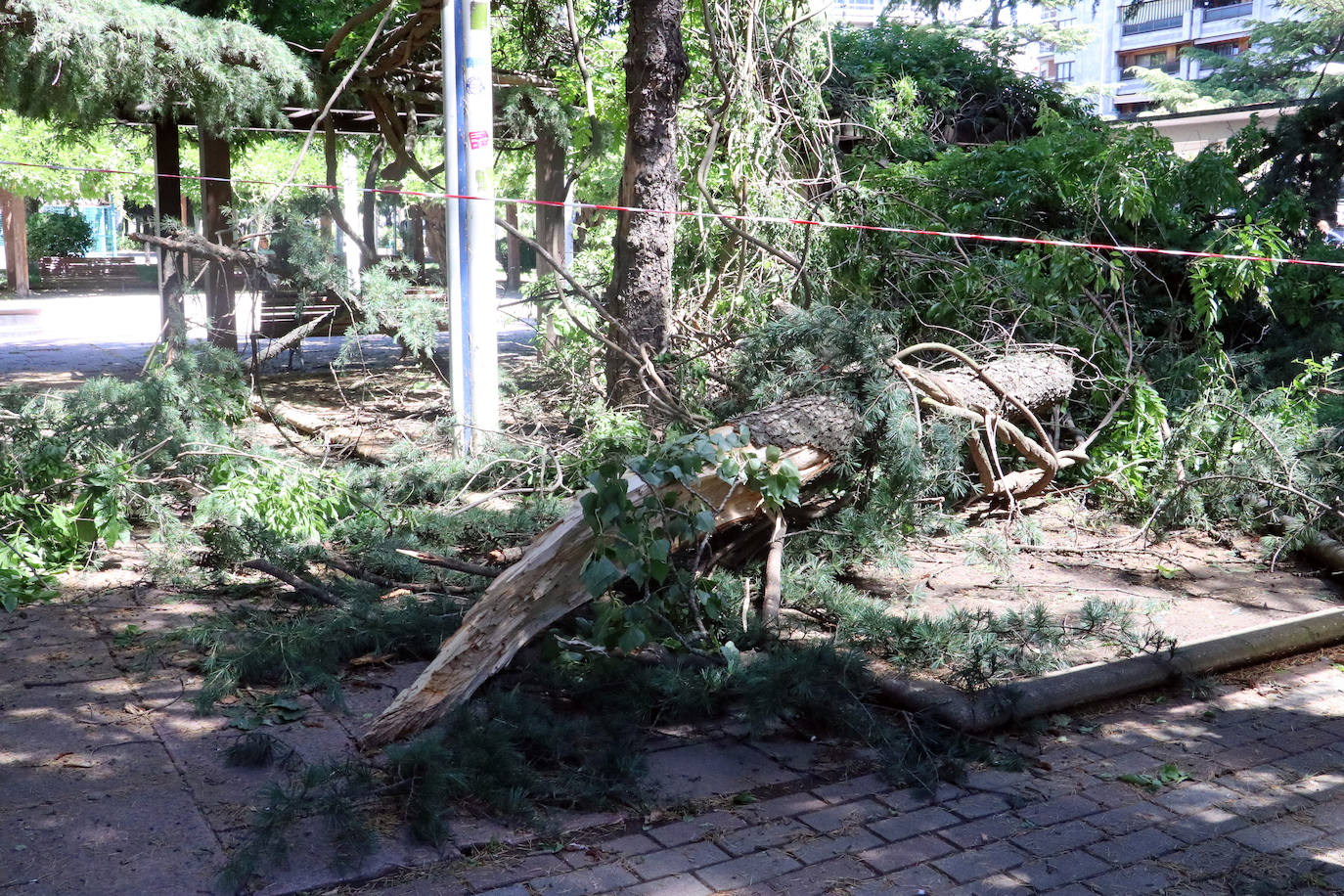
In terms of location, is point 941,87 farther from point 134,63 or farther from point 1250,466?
point 134,63

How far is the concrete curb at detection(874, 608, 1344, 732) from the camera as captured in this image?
150 inches

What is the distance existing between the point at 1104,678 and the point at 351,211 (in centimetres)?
1440

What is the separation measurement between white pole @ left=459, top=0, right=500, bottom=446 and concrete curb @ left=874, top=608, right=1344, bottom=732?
3942 mm

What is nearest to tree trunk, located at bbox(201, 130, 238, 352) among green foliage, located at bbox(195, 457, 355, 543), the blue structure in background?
green foliage, located at bbox(195, 457, 355, 543)

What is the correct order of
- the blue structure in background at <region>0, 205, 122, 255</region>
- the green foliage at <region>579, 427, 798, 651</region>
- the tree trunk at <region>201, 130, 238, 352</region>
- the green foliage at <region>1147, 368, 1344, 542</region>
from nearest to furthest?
the green foliage at <region>579, 427, 798, 651</region> < the green foliage at <region>1147, 368, 1344, 542</region> < the tree trunk at <region>201, 130, 238, 352</region> < the blue structure in background at <region>0, 205, 122, 255</region>

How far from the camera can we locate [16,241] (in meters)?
Result: 27.2

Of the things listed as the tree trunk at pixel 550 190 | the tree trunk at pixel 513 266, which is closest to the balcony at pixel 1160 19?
the tree trunk at pixel 513 266

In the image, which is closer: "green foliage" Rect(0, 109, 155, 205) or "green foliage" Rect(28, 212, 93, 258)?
"green foliage" Rect(0, 109, 155, 205)

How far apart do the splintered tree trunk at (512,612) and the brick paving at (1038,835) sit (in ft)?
2.53

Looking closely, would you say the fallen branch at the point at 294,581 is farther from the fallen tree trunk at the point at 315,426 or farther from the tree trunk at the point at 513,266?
the tree trunk at the point at 513,266

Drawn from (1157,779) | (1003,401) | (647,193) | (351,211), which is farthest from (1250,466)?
(351,211)

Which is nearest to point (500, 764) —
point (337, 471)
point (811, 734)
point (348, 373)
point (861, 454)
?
point (811, 734)

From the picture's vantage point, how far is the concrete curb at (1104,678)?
382 centimetres

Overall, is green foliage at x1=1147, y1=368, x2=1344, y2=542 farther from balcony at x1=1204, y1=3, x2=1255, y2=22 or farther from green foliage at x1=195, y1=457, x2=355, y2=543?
balcony at x1=1204, y1=3, x2=1255, y2=22
